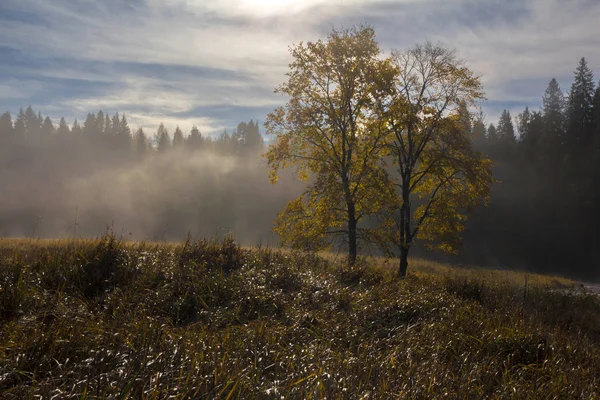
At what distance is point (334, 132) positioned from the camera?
17.5 metres

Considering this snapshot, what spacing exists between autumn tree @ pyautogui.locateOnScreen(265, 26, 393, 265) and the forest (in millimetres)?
23092

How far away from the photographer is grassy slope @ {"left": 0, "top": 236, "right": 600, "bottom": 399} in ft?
12.3

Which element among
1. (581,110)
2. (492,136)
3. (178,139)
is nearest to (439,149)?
(581,110)

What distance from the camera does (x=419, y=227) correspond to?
19.0m

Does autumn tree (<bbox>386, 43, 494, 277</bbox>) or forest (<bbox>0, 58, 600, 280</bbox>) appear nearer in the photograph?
autumn tree (<bbox>386, 43, 494, 277</bbox>)

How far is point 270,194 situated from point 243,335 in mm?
81316

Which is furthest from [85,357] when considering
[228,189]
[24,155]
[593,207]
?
[24,155]

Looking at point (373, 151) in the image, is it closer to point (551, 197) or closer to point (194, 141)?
point (551, 197)

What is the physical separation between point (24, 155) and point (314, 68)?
11016 centimetres

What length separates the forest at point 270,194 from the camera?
5297cm

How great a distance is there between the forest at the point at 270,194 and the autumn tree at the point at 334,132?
23.1 meters

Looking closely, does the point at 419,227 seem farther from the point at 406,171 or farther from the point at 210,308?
the point at 210,308

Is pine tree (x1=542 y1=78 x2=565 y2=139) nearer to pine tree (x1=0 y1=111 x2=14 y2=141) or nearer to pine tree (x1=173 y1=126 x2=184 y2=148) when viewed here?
pine tree (x1=173 y1=126 x2=184 y2=148)

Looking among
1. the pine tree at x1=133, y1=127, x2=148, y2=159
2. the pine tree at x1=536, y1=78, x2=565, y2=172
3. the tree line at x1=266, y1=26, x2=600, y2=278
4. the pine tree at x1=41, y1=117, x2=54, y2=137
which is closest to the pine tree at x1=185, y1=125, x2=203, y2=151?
the pine tree at x1=133, y1=127, x2=148, y2=159
